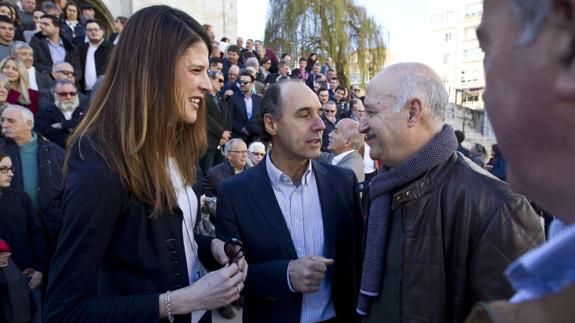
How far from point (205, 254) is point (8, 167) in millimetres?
2553

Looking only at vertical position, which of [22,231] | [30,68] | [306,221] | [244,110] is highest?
[30,68]

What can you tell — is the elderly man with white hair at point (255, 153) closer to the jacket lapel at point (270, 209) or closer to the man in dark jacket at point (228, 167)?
the man in dark jacket at point (228, 167)

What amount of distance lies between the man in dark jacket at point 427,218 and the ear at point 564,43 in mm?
1174

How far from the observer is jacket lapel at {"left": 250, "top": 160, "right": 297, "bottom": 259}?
2178mm

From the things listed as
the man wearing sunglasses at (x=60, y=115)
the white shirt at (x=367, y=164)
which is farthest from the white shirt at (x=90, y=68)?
the white shirt at (x=367, y=164)

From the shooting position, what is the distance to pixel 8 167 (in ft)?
11.5

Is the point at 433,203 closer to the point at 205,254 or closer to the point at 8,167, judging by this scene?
the point at 205,254

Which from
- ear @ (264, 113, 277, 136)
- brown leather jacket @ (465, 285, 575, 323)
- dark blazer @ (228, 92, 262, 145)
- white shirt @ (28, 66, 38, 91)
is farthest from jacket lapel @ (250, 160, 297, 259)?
dark blazer @ (228, 92, 262, 145)

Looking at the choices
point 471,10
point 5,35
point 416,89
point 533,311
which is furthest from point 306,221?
point 471,10

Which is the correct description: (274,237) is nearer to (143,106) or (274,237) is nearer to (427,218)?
(427,218)

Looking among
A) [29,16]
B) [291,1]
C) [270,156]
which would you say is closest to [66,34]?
[29,16]

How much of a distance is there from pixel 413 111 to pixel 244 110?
6400mm

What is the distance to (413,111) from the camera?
1.85 meters

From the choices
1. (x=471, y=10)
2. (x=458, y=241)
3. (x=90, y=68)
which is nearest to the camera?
(x=458, y=241)
